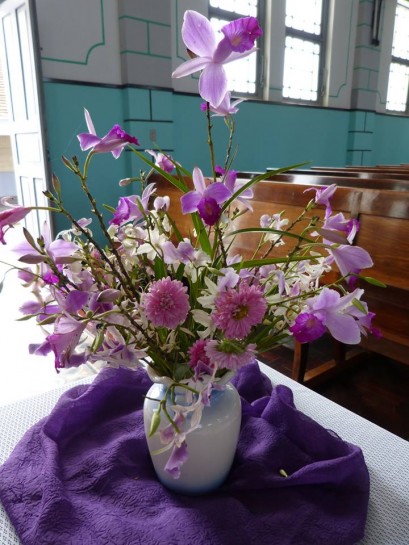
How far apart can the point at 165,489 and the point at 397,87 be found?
7.07 m

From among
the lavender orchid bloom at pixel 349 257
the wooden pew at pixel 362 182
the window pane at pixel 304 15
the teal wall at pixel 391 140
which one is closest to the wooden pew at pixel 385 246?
the wooden pew at pixel 362 182

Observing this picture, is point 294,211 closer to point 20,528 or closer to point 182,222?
point 182,222

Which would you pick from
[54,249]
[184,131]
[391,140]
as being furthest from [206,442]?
[391,140]

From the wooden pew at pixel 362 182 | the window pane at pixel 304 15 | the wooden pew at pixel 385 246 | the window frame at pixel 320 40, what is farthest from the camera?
the window frame at pixel 320 40

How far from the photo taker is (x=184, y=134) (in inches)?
157

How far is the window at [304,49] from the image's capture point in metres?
4.84

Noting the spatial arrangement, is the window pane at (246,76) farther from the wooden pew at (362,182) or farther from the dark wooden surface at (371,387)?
the dark wooden surface at (371,387)

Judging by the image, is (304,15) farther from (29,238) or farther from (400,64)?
(29,238)

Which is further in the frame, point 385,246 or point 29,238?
point 385,246

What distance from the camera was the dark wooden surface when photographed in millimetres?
1864

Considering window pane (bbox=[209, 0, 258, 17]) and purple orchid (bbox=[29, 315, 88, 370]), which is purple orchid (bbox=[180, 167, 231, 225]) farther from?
window pane (bbox=[209, 0, 258, 17])

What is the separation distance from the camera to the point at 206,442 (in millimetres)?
595

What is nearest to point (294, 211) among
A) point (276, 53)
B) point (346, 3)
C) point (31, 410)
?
point (31, 410)

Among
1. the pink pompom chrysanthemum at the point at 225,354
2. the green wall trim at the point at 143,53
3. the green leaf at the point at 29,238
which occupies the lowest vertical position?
the pink pompom chrysanthemum at the point at 225,354
